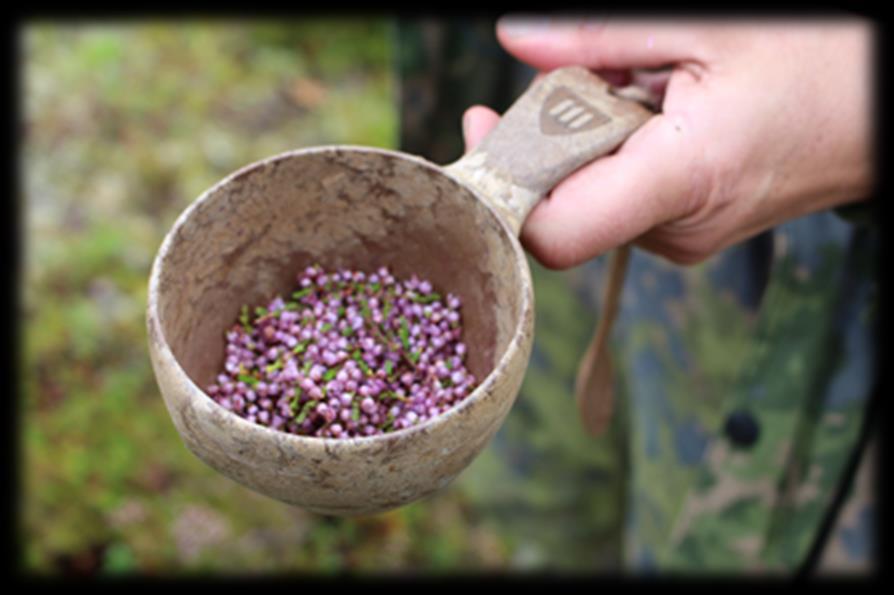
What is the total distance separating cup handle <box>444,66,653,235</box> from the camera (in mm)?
1697

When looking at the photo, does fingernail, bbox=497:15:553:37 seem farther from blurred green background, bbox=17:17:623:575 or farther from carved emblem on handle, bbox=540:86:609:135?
blurred green background, bbox=17:17:623:575

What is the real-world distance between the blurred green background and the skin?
1.10 metres

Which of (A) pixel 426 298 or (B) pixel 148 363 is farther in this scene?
Answer: (B) pixel 148 363

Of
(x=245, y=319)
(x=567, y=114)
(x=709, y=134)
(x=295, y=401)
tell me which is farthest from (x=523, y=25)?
(x=295, y=401)

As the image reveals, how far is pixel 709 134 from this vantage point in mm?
1848

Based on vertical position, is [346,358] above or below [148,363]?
above

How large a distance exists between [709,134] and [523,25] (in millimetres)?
528

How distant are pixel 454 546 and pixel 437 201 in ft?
7.27

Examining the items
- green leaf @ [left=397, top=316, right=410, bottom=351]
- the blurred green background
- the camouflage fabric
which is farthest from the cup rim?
the blurred green background

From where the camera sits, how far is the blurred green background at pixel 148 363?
3.23m

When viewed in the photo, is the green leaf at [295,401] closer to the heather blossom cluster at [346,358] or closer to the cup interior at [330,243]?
the heather blossom cluster at [346,358]

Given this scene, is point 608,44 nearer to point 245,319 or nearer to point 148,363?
point 245,319

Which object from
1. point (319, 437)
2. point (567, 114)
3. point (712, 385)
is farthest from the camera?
point (712, 385)

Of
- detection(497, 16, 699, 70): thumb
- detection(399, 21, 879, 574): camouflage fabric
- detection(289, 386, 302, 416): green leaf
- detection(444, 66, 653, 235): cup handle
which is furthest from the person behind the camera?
detection(399, 21, 879, 574): camouflage fabric
